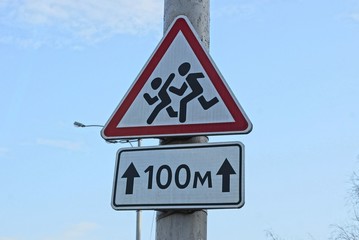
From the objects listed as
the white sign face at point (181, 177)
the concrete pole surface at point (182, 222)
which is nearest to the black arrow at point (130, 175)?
the white sign face at point (181, 177)

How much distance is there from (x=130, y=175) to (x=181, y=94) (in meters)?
0.48

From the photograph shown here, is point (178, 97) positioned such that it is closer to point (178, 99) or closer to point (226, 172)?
point (178, 99)

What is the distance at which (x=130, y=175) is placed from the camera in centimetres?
311

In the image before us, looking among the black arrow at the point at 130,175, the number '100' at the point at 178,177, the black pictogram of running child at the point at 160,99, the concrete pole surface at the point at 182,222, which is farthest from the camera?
the black pictogram of running child at the point at 160,99

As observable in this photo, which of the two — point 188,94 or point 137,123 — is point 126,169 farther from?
point 188,94

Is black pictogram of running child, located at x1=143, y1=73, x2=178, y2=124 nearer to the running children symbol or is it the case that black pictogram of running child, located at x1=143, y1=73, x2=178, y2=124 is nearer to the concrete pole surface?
the running children symbol

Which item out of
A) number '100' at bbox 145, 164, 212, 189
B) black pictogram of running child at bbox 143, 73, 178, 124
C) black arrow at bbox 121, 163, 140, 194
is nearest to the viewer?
number '100' at bbox 145, 164, 212, 189

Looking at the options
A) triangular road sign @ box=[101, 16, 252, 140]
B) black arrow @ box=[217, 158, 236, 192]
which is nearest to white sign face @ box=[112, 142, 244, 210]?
black arrow @ box=[217, 158, 236, 192]

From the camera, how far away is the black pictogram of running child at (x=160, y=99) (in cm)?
319

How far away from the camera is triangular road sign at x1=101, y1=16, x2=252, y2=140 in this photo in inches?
122

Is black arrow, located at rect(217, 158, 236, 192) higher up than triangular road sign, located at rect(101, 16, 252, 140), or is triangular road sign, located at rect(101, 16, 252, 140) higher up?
triangular road sign, located at rect(101, 16, 252, 140)

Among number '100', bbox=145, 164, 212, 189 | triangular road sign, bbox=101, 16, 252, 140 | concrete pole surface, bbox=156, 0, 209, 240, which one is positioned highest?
triangular road sign, bbox=101, 16, 252, 140

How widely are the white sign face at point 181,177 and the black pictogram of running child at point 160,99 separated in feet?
0.59

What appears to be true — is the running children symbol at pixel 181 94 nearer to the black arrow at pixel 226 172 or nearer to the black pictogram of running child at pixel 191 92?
the black pictogram of running child at pixel 191 92
